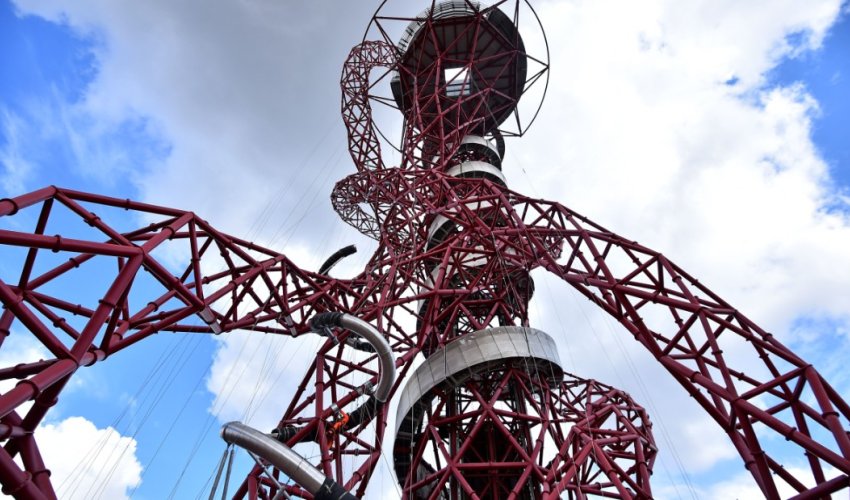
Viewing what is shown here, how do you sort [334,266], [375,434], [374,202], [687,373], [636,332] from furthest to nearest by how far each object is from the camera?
[374,202], [334,266], [375,434], [636,332], [687,373]

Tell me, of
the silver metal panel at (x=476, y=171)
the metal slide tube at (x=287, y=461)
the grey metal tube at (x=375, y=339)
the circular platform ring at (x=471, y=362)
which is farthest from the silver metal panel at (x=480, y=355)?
the silver metal panel at (x=476, y=171)

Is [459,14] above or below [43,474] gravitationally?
above

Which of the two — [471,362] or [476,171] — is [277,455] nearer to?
[471,362]

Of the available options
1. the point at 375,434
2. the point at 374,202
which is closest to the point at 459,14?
the point at 374,202

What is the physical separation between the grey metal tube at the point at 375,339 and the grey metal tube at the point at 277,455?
12.5 feet

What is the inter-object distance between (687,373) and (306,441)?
11.3 meters

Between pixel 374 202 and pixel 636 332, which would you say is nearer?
pixel 636 332

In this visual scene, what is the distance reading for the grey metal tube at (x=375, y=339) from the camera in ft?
46.2

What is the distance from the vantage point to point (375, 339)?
14.2 meters

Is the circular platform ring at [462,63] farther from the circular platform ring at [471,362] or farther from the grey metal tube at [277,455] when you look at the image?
the grey metal tube at [277,455]

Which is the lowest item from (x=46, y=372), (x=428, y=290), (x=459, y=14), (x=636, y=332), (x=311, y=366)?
(x=46, y=372)

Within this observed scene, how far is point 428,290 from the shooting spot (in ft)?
62.9

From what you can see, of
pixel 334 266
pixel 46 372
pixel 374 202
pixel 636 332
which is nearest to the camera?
pixel 46 372

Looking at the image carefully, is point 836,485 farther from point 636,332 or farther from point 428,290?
point 428,290
